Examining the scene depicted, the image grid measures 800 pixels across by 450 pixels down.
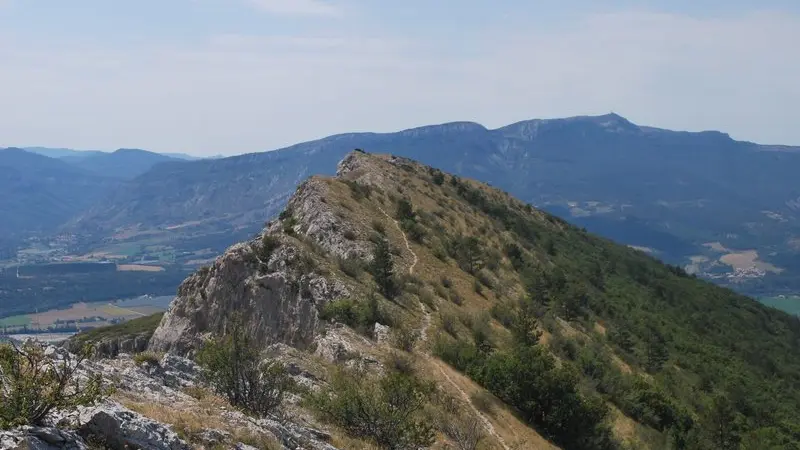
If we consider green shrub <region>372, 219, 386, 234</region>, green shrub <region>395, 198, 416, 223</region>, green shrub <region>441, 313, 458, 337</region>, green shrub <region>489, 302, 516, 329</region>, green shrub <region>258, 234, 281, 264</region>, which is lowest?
green shrub <region>489, 302, 516, 329</region>

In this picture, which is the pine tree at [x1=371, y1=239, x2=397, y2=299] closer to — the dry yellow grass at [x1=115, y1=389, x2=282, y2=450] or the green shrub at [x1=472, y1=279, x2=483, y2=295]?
the green shrub at [x1=472, y1=279, x2=483, y2=295]

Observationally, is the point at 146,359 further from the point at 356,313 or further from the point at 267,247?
the point at 267,247

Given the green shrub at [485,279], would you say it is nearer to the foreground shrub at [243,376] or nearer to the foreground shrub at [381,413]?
the foreground shrub at [381,413]

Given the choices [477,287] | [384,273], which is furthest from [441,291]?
[477,287]

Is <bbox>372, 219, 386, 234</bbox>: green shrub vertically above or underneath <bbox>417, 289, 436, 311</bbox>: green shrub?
above

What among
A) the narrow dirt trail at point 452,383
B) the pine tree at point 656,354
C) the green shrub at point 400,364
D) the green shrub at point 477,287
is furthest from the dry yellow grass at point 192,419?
the pine tree at point 656,354

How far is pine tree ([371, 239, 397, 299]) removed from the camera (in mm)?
34188

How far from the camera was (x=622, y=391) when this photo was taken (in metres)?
33.9

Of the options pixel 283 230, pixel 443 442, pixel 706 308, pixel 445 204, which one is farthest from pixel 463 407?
pixel 706 308

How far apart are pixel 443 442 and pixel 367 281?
631 inches

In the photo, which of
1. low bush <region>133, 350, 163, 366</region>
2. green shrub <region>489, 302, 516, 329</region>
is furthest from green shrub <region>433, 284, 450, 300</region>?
low bush <region>133, 350, 163, 366</region>

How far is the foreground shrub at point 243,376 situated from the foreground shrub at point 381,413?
62.9 inches

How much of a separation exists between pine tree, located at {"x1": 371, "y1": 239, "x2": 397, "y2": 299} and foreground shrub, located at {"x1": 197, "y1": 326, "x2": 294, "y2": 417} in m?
16.7

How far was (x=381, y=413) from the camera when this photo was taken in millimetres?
17250
